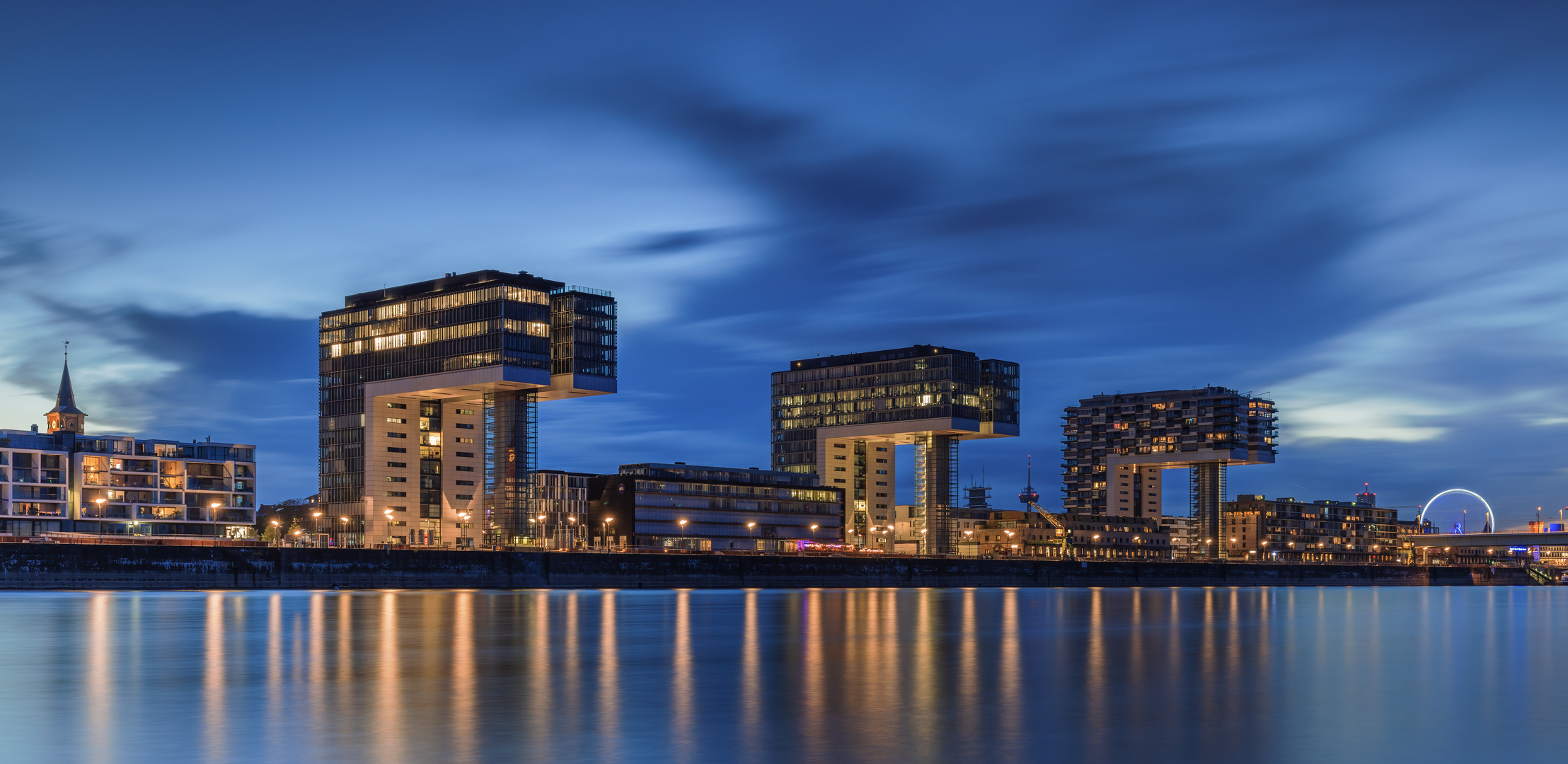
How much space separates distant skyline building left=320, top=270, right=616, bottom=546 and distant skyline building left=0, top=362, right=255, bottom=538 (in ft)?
49.1

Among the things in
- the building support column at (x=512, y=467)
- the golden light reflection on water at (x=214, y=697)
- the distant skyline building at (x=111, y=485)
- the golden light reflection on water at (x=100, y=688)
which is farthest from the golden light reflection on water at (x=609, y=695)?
the distant skyline building at (x=111, y=485)

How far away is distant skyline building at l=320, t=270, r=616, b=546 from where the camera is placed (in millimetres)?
179125

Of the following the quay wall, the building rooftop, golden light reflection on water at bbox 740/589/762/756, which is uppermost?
the building rooftop

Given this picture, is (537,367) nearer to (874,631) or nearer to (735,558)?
(735,558)

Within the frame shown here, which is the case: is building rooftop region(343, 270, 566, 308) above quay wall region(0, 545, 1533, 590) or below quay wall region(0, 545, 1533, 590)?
above

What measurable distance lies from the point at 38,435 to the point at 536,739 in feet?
592

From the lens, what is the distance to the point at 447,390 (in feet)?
607

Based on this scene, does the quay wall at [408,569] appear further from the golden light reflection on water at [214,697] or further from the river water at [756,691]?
the golden light reflection on water at [214,697]

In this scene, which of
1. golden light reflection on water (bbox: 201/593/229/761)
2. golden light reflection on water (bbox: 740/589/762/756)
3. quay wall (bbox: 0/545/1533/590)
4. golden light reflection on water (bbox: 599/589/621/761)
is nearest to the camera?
Result: golden light reflection on water (bbox: 201/593/229/761)

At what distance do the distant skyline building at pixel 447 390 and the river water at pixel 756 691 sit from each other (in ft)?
373

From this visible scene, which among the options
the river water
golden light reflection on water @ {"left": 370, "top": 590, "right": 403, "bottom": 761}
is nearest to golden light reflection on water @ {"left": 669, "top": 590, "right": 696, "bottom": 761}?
the river water

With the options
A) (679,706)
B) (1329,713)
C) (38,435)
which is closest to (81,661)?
(679,706)

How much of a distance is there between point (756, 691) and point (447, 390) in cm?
15910

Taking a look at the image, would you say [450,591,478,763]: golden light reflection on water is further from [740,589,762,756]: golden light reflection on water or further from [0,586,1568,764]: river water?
[740,589,762,756]: golden light reflection on water
